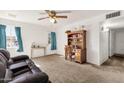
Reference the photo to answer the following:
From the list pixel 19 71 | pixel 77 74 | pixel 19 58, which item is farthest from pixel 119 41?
pixel 19 58

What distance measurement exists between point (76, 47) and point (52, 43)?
5.82 feet

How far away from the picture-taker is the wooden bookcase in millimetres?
3612

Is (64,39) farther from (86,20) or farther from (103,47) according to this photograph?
(103,47)

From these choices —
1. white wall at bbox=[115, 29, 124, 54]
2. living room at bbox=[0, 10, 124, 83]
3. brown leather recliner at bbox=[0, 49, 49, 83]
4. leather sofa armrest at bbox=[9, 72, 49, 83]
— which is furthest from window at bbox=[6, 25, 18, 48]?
white wall at bbox=[115, 29, 124, 54]

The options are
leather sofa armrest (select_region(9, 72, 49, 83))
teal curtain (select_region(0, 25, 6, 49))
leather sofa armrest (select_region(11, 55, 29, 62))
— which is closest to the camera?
leather sofa armrest (select_region(9, 72, 49, 83))

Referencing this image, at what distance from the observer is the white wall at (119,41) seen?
200 centimetres

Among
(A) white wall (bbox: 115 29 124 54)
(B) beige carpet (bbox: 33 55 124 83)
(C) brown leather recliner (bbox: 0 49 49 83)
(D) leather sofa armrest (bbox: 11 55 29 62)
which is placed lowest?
(B) beige carpet (bbox: 33 55 124 83)

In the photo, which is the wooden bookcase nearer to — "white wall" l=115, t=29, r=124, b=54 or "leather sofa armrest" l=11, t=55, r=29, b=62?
"white wall" l=115, t=29, r=124, b=54

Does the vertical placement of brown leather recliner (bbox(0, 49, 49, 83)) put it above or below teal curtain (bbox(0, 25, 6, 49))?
below

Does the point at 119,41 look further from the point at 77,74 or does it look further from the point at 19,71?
the point at 19,71

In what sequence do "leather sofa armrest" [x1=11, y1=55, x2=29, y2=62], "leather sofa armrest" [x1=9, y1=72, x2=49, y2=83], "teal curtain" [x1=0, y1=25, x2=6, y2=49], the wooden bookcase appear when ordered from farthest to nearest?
the wooden bookcase < "leather sofa armrest" [x1=11, y1=55, x2=29, y2=62] < "teal curtain" [x1=0, y1=25, x2=6, y2=49] < "leather sofa armrest" [x1=9, y1=72, x2=49, y2=83]
